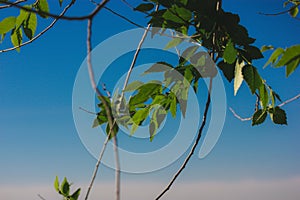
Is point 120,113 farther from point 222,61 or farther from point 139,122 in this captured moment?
point 222,61

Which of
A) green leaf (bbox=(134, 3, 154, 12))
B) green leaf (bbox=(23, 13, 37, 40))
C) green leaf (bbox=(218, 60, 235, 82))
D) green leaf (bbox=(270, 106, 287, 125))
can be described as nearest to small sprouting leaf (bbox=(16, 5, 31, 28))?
green leaf (bbox=(23, 13, 37, 40))

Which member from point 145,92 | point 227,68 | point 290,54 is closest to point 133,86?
point 145,92

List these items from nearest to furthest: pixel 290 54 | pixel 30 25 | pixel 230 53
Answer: pixel 290 54 < pixel 230 53 < pixel 30 25

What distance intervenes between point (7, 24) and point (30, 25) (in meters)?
0.03

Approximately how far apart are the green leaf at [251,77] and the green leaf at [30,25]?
0.29 m

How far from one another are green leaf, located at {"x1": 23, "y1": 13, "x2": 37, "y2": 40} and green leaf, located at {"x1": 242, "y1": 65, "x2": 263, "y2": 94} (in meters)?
0.29

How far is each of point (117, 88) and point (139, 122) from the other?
5cm

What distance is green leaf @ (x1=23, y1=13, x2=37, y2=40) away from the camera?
20.9 inches

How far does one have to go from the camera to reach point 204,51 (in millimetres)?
485

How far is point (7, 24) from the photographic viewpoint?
0.53 metres

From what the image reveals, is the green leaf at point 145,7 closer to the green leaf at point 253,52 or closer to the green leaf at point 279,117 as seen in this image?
the green leaf at point 253,52

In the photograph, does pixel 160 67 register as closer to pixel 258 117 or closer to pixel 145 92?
pixel 145 92

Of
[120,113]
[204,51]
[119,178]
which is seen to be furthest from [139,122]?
[119,178]

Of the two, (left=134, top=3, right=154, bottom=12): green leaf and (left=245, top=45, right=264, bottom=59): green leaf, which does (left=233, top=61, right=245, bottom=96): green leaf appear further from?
(left=134, top=3, right=154, bottom=12): green leaf
